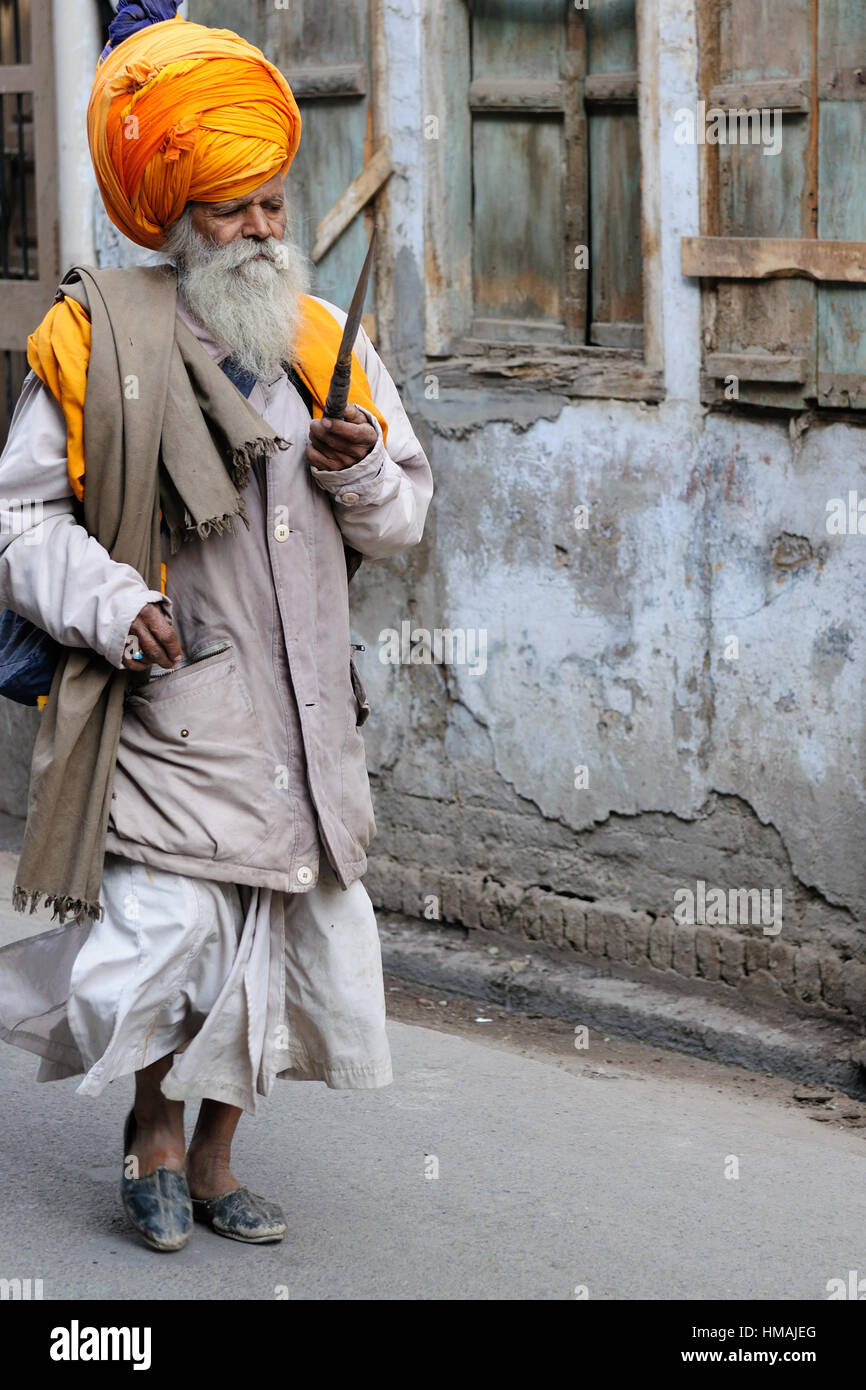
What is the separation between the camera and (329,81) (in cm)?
545

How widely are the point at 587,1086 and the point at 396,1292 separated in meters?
1.26

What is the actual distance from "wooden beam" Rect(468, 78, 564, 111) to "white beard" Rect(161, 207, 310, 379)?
2.10m

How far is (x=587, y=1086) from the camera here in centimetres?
438

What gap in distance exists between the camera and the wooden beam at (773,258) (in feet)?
14.2

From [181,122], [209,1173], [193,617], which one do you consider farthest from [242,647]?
[209,1173]

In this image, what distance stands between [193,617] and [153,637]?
187mm

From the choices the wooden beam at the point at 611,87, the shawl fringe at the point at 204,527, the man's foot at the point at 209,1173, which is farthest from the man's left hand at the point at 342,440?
the wooden beam at the point at 611,87

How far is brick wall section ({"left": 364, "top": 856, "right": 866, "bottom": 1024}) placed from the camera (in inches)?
183

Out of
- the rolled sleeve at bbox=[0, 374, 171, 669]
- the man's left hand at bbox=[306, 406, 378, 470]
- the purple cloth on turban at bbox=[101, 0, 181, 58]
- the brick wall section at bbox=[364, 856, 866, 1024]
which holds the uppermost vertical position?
the purple cloth on turban at bbox=[101, 0, 181, 58]

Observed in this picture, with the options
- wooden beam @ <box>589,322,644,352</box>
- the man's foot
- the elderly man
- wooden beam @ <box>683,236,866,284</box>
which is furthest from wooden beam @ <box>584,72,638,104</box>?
the man's foot

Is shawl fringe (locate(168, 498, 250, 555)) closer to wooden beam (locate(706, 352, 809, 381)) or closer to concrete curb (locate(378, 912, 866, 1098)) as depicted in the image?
wooden beam (locate(706, 352, 809, 381))

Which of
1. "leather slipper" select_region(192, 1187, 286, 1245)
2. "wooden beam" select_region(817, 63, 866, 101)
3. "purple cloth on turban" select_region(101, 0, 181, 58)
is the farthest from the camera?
"wooden beam" select_region(817, 63, 866, 101)

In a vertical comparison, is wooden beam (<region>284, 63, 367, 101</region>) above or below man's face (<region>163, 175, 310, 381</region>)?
above

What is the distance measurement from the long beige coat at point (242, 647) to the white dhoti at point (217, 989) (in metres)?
0.08
